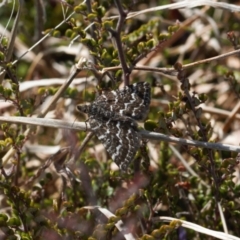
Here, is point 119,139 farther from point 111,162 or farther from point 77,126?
point 111,162

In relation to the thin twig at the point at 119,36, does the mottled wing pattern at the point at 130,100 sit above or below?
below

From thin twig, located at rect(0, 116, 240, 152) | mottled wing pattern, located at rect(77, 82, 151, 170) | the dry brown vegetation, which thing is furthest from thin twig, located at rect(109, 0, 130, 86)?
thin twig, located at rect(0, 116, 240, 152)

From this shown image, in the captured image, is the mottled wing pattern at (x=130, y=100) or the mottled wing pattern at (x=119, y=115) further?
the mottled wing pattern at (x=130, y=100)

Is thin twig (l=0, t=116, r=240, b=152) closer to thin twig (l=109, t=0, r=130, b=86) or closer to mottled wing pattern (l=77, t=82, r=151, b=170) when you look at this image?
mottled wing pattern (l=77, t=82, r=151, b=170)

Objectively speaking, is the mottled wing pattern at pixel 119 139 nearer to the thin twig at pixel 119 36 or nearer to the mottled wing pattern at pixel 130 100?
the mottled wing pattern at pixel 130 100

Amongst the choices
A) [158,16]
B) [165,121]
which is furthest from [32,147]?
[158,16]

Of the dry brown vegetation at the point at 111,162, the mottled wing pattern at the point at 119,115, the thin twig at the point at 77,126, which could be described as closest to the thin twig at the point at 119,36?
the dry brown vegetation at the point at 111,162

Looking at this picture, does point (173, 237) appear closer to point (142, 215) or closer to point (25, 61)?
point (142, 215)

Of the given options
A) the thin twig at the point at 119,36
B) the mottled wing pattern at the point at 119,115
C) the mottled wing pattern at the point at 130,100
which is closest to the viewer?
the thin twig at the point at 119,36
